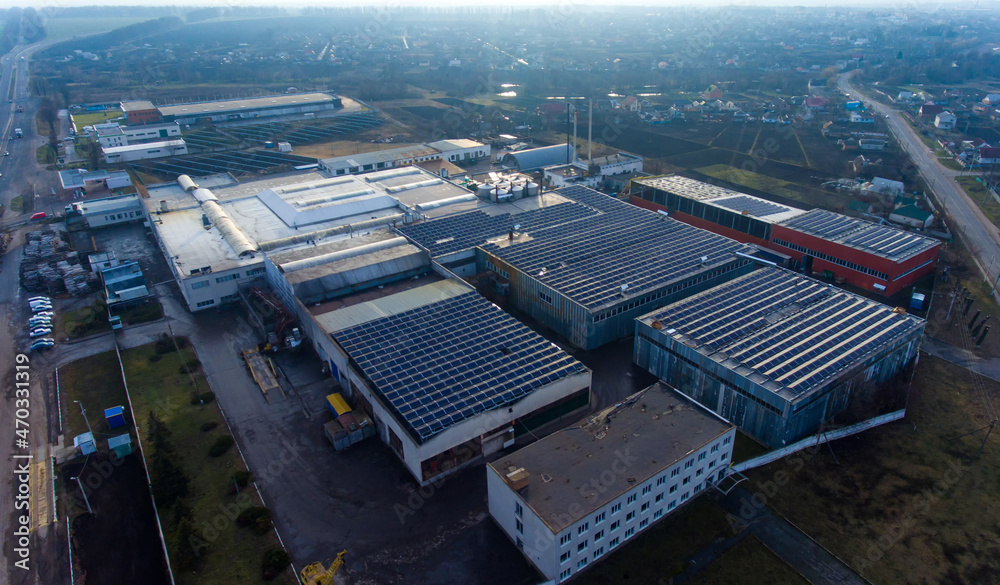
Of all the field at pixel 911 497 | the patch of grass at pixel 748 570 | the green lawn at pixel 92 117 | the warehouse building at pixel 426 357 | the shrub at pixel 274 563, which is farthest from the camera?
the green lawn at pixel 92 117

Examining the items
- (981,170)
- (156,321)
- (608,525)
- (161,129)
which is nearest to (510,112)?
(161,129)

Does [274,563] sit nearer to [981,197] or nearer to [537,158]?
[537,158]

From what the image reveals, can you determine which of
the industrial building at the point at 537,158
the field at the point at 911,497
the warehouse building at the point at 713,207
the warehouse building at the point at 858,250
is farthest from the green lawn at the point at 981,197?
the industrial building at the point at 537,158

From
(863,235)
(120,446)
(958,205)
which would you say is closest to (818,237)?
(863,235)

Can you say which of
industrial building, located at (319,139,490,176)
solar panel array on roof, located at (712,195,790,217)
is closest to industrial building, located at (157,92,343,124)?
industrial building, located at (319,139,490,176)

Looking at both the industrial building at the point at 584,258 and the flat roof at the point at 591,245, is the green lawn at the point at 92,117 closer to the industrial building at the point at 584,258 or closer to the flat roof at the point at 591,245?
the flat roof at the point at 591,245

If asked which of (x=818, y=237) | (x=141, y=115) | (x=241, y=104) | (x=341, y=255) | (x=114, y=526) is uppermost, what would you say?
(x=141, y=115)
